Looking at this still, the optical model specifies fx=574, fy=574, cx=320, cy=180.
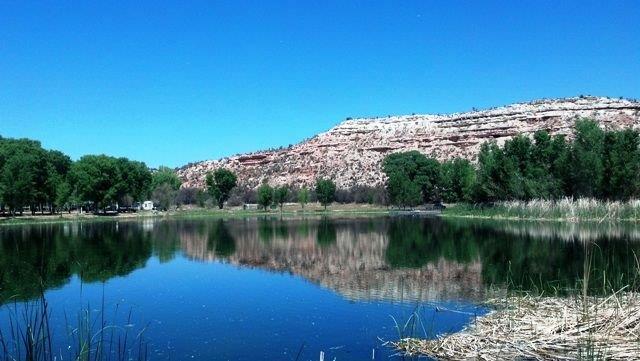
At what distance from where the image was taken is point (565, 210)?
49.4 m

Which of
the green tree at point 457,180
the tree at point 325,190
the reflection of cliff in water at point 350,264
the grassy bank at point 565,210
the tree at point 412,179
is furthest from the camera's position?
the tree at point 325,190

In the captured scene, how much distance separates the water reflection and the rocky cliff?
75526 mm

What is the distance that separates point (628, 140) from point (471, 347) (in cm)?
5096

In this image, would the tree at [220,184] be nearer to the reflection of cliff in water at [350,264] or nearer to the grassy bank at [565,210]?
the grassy bank at [565,210]

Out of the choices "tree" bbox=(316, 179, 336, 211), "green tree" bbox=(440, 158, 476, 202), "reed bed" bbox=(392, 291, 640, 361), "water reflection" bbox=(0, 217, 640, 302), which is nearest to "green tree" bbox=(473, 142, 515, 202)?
"green tree" bbox=(440, 158, 476, 202)

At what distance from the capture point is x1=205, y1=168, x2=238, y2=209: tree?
97688 mm

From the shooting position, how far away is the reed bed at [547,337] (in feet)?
31.5

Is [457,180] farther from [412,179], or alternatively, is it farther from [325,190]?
[325,190]

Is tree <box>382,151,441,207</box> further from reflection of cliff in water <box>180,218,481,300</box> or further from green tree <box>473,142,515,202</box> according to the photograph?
reflection of cliff in water <box>180,218,481,300</box>

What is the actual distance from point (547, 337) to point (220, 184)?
90333 mm

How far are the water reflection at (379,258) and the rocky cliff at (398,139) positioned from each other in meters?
75.5

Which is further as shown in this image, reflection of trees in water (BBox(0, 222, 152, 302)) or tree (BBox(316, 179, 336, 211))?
tree (BBox(316, 179, 336, 211))

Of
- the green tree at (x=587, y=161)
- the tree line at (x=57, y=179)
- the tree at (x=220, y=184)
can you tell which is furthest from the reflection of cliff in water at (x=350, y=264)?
the tree at (x=220, y=184)

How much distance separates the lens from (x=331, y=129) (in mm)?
154750
